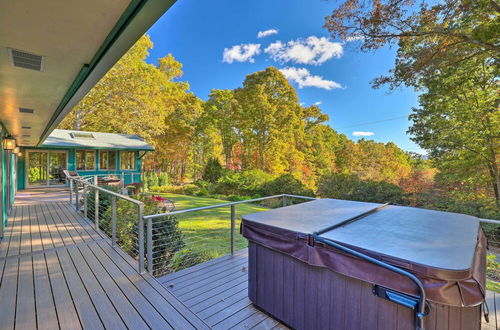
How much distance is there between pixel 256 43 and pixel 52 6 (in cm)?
2067

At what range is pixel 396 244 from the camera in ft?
6.01

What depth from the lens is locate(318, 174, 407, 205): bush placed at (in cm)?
945

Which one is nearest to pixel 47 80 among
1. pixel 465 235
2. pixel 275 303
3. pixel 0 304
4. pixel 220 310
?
pixel 0 304

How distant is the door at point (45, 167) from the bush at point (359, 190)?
47.1 feet

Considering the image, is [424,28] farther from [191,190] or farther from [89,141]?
[89,141]

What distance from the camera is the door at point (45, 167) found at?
12.4 meters

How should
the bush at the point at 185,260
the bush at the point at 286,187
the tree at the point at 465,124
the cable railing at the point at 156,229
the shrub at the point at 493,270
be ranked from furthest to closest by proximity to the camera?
the bush at the point at 286,187, the tree at the point at 465,124, the shrub at the point at 493,270, the bush at the point at 185,260, the cable railing at the point at 156,229

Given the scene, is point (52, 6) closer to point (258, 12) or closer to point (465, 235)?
point (465, 235)

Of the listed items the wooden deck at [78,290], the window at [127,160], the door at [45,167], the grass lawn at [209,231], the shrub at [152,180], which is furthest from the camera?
the shrub at [152,180]

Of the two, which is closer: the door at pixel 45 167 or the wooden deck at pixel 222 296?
the wooden deck at pixel 222 296

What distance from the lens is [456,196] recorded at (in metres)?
9.34

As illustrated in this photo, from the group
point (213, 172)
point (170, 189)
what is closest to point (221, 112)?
point (213, 172)

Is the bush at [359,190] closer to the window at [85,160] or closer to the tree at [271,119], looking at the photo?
the tree at [271,119]

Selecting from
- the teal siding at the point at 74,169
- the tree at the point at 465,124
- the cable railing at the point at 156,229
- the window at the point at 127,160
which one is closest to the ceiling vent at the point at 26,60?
the cable railing at the point at 156,229
